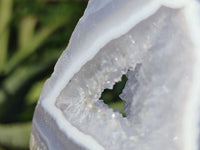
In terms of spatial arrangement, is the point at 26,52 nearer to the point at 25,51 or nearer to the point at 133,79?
the point at 25,51

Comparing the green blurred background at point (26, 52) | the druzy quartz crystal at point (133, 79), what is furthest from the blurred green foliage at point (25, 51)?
the druzy quartz crystal at point (133, 79)

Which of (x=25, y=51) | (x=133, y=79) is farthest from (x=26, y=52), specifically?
(x=133, y=79)

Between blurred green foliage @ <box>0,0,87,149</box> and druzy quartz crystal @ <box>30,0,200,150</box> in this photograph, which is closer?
druzy quartz crystal @ <box>30,0,200,150</box>

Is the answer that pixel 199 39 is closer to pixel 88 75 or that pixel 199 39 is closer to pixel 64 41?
pixel 88 75

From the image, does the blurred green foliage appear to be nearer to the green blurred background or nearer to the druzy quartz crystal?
the green blurred background

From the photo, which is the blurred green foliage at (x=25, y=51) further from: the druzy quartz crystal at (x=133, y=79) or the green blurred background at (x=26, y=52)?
the druzy quartz crystal at (x=133, y=79)

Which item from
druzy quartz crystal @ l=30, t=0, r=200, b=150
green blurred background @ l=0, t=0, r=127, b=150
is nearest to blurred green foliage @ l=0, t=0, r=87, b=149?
green blurred background @ l=0, t=0, r=127, b=150
